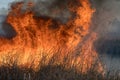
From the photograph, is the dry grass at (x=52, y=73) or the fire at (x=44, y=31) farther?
the fire at (x=44, y=31)

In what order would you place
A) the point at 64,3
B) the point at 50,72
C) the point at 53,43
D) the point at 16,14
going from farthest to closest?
the point at 64,3
the point at 16,14
the point at 53,43
the point at 50,72

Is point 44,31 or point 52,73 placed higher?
point 44,31

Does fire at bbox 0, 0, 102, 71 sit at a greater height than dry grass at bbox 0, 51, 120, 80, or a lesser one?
greater

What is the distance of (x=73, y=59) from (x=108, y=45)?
7.92m

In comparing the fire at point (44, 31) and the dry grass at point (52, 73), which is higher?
the fire at point (44, 31)

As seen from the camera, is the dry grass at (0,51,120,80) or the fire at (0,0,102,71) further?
the fire at (0,0,102,71)

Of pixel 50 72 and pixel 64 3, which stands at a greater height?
pixel 64 3

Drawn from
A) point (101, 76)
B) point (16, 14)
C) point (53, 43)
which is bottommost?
point (101, 76)

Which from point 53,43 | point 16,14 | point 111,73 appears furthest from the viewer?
point 16,14

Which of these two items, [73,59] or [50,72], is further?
[73,59]

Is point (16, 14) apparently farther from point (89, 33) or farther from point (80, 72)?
point (80, 72)

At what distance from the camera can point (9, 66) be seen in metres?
16.8

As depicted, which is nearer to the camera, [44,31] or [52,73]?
[52,73]

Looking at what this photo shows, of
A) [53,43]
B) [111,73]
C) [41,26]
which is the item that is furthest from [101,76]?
[41,26]
